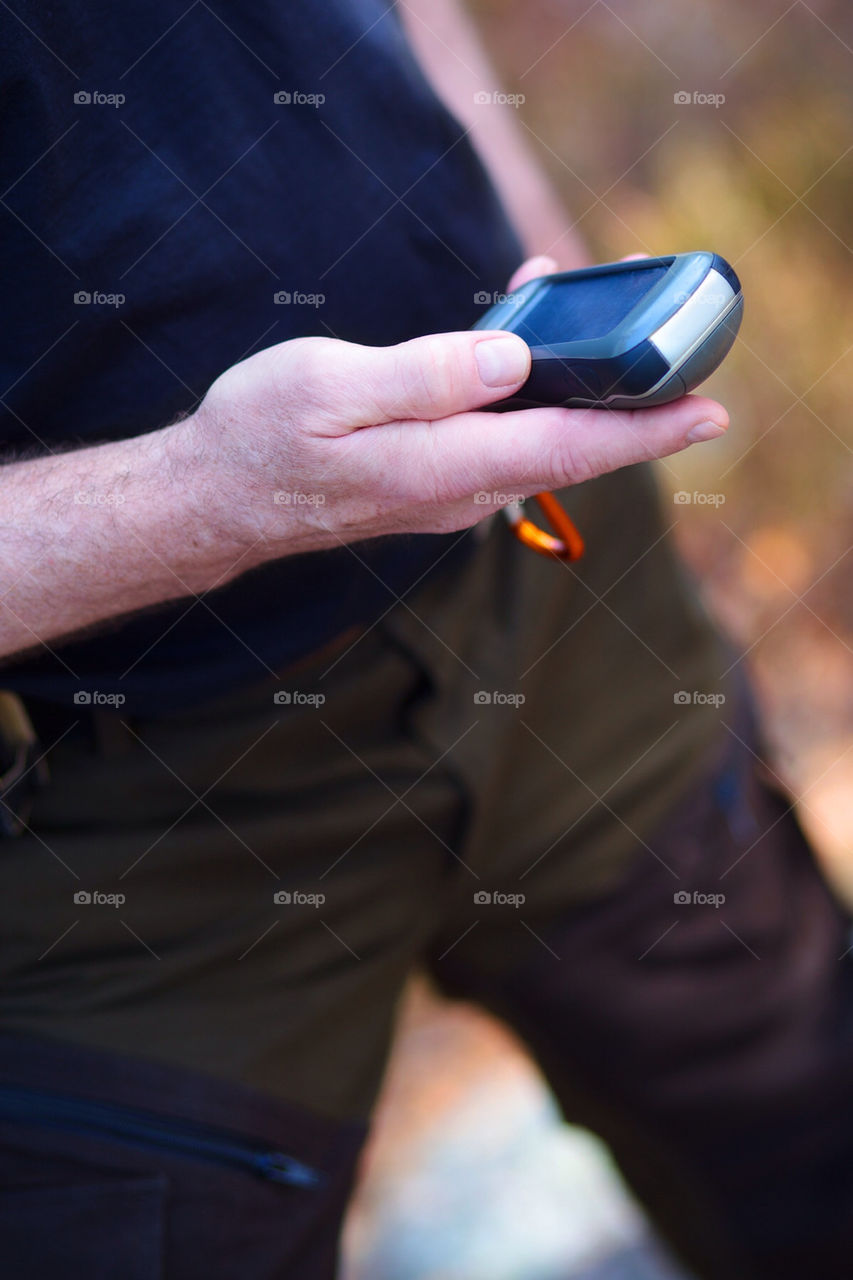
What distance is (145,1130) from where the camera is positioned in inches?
36.9

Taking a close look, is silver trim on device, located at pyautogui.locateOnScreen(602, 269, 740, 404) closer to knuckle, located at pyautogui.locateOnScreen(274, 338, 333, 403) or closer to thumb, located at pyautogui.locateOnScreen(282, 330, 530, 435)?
thumb, located at pyautogui.locateOnScreen(282, 330, 530, 435)

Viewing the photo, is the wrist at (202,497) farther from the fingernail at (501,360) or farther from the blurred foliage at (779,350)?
the blurred foliage at (779,350)

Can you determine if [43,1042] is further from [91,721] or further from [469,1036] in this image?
[469,1036]

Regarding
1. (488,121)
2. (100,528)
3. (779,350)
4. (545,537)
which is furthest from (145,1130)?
(779,350)

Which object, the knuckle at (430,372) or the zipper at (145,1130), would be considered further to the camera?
the zipper at (145,1130)

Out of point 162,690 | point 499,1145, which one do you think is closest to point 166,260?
point 162,690

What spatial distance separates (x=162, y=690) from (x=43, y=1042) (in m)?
0.33

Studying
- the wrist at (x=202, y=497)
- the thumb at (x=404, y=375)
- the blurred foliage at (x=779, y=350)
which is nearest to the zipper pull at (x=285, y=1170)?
the wrist at (x=202, y=497)

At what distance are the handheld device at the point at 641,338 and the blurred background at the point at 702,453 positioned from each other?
2.93 ft

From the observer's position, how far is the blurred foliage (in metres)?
2.76

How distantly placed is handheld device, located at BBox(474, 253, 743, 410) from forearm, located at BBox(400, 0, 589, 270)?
50 centimetres

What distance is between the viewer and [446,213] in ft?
3.19

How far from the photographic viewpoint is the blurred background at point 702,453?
6.10 feet

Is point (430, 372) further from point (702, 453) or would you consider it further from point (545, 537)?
point (702, 453)
